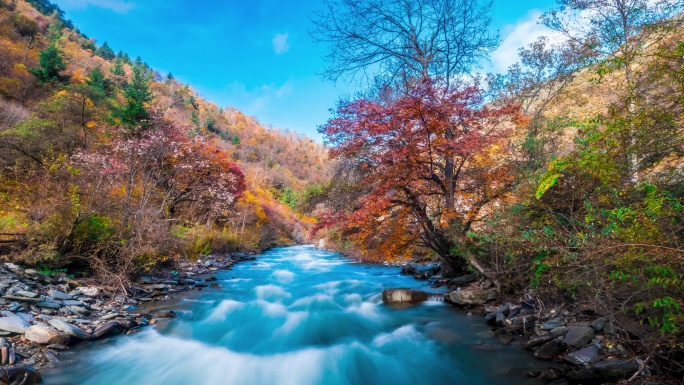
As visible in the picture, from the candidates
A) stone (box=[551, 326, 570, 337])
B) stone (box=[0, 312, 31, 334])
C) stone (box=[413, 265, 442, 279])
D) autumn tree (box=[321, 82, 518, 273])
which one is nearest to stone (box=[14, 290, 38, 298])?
stone (box=[0, 312, 31, 334])

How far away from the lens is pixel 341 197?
10.3 meters

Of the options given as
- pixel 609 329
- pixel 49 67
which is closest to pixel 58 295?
pixel 609 329

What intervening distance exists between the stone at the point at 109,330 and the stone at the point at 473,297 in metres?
7.69

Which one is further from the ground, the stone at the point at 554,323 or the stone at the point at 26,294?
the stone at the point at 26,294

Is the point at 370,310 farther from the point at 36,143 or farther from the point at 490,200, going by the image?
the point at 36,143

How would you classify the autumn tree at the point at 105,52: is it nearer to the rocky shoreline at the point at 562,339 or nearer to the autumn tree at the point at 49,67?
the autumn tree at the point at 49,67

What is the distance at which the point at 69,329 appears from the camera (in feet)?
17.3

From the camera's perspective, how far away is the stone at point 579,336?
184 inches

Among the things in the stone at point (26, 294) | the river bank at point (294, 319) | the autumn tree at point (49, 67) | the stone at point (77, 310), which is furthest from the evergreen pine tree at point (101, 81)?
the stone at point (77, 310)

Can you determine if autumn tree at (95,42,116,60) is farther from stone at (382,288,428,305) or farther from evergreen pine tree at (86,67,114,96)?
stone at (382,288,428,305)

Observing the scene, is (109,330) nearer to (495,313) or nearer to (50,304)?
(50,304)

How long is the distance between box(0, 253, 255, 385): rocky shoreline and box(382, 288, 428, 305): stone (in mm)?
5717

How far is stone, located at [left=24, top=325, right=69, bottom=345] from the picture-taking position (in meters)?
4.76

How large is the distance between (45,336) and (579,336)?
8434 millimetres
